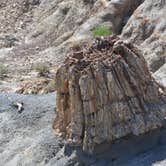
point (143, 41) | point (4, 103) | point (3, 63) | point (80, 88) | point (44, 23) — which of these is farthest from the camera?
point (44, 23)

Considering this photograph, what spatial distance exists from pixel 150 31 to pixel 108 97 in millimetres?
9105

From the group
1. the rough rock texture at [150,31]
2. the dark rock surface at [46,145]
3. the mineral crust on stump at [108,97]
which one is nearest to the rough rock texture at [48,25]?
the rough rock texture at [150,31]

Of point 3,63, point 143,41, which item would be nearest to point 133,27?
point 143,41

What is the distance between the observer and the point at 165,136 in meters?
13.2

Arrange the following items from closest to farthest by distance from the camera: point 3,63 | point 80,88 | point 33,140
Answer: point 80,88, point 33,140, point 3,63

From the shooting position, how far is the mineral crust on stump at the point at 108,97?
12883 millimetres

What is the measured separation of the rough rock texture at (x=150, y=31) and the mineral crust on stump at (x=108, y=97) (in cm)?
603

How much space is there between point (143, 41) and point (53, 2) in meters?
8.45

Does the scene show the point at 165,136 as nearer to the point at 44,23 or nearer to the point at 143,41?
the point at 143,41

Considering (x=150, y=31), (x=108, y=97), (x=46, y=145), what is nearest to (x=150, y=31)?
(x=150, y=31)

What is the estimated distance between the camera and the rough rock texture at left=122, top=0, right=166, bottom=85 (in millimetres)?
19625

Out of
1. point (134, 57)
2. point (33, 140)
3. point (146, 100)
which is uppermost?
point (134, 57)

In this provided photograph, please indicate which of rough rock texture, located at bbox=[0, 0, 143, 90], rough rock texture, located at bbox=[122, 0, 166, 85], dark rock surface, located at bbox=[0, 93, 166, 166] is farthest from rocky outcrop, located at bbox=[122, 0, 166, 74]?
dark rock surface, located at bbox=[0, 93, 166, 166]

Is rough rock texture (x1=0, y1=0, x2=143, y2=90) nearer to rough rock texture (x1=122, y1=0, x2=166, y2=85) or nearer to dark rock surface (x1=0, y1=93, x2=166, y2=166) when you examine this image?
rough rock texture (x1=122, y1=0, x2=166, y2=85)
